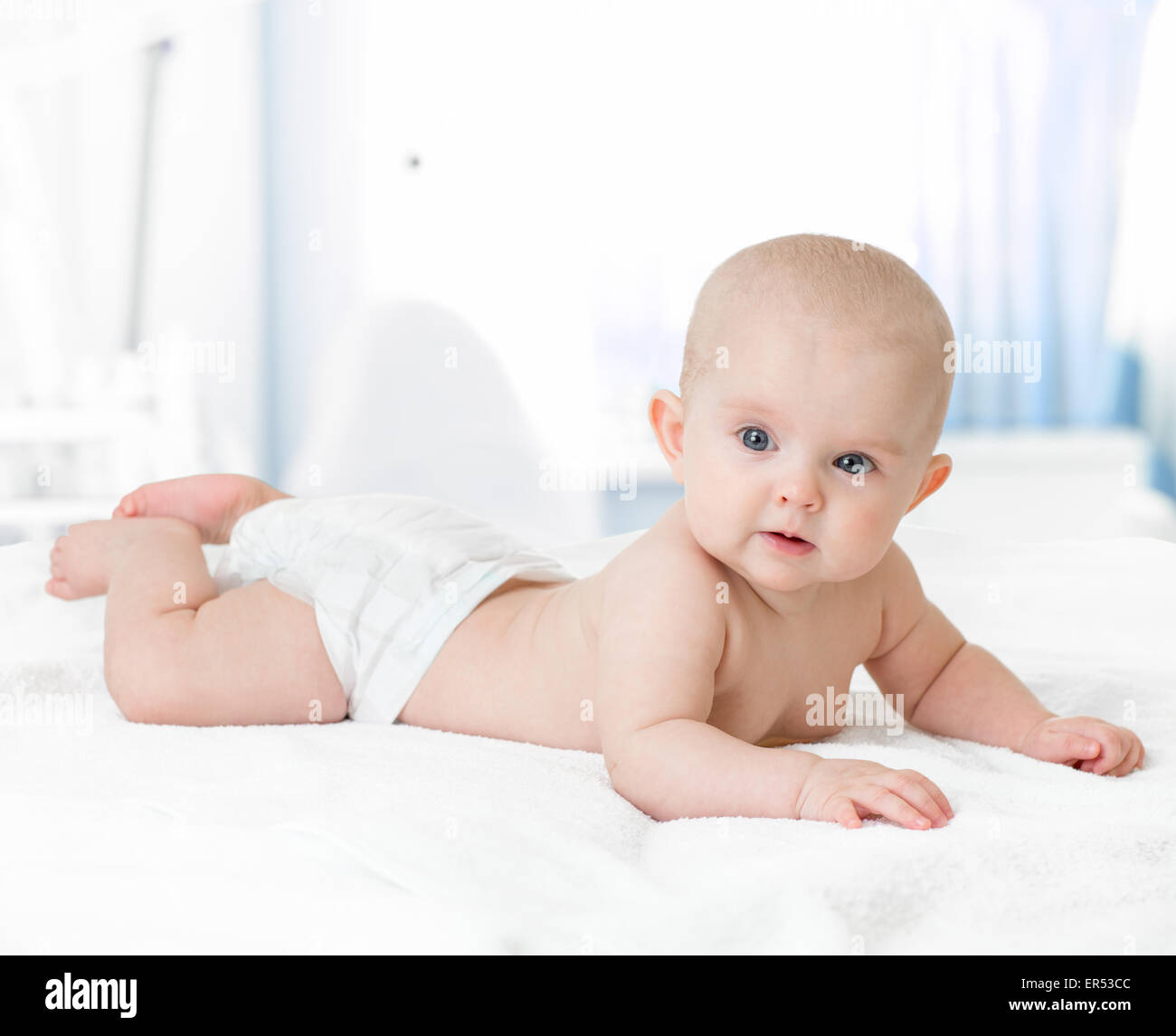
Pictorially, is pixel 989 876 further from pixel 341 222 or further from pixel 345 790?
pixel 341 222

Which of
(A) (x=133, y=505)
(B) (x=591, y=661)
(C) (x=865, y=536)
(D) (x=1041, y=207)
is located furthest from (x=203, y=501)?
(D) (x=1041, y=207)

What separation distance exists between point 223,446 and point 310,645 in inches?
114

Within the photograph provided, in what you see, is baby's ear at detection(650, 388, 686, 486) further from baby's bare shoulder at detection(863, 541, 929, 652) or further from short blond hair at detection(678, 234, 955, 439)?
baby's bare shoulder at detection(863, 541, 929, 652)

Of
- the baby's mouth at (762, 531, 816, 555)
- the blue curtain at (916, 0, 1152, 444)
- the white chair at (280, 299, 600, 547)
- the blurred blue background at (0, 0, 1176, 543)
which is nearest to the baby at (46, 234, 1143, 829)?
the baby's mouth at (762, 531, 816, 555)

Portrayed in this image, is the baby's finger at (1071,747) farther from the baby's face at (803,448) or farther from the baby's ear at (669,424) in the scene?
the baby's ear at (669,424)

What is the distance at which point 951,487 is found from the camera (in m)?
3.51

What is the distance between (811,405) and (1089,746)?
1.23 feet

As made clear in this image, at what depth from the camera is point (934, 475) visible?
3.20 feet

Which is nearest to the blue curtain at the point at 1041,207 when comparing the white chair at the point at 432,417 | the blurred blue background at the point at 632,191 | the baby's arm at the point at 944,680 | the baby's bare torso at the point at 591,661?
the blurred blue background at the point at 632,191

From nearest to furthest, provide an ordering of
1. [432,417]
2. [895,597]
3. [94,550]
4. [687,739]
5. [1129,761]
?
[687,739] < [1129,761] < [895,597] < [94,550] < [432,417]

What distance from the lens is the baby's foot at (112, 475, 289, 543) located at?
1.36 metres

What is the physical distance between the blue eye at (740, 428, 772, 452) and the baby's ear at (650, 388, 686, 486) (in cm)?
10

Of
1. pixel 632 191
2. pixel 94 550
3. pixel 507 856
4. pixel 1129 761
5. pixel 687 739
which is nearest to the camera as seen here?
pixel 507 856

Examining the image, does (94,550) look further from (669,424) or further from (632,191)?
(632,191)
